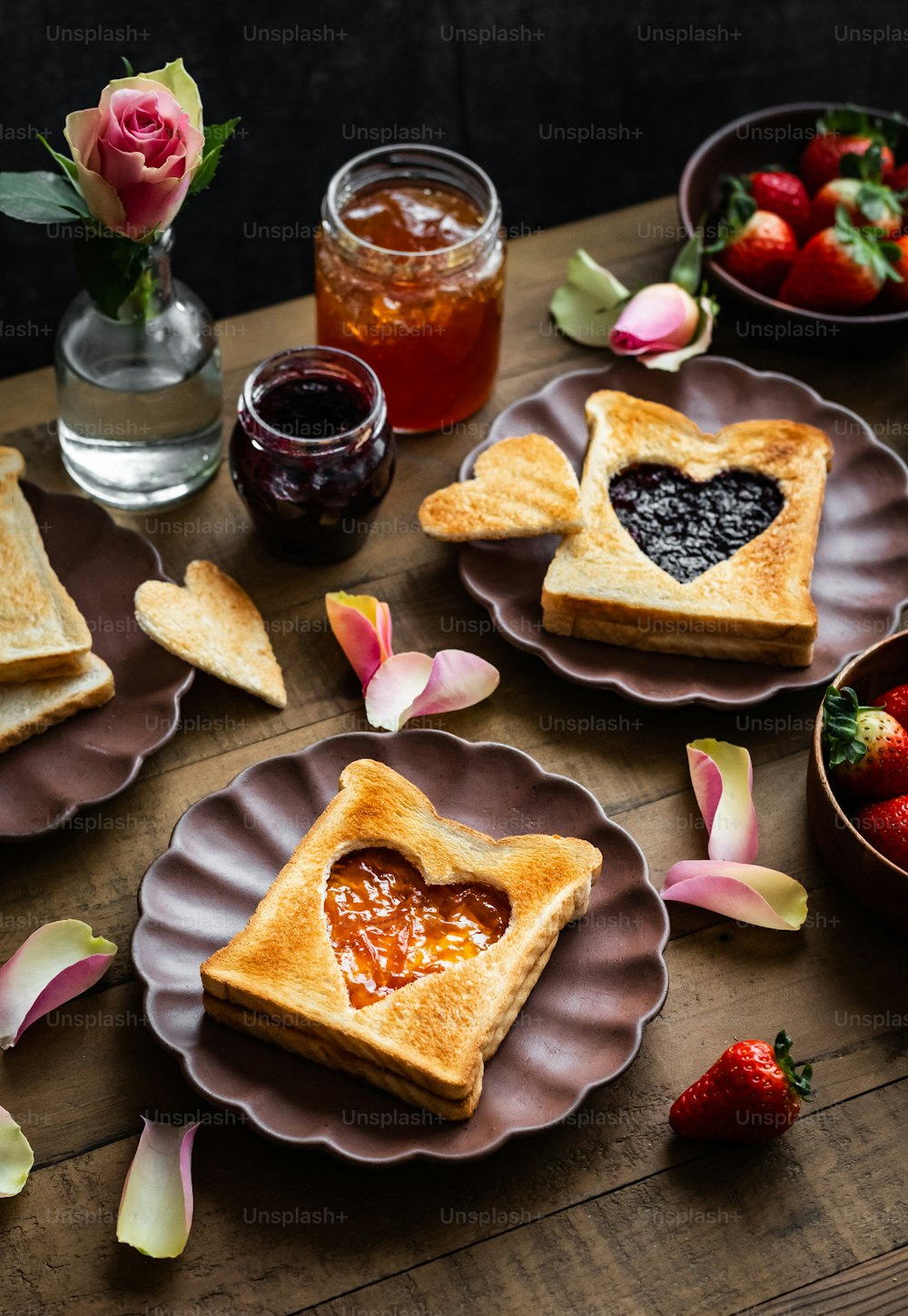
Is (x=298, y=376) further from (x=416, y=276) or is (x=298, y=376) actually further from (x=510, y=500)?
(x=510, y=500)

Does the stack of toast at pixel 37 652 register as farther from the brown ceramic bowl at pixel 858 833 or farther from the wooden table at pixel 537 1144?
the brown ceramic bowl at pixel 858 833

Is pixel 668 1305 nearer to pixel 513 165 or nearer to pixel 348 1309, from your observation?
pixel 348 1309

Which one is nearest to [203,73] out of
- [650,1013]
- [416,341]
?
[416,341]

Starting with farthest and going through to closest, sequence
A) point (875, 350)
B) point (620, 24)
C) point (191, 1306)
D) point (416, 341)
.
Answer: point (620, 24)
point (875, 350)
point (416, 341)
point (191, 1306)

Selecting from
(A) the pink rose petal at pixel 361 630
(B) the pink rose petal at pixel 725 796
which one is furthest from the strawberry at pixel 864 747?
(A) the pink rose petal at pixel 361 630

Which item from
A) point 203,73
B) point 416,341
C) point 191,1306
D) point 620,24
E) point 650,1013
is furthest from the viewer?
point 620,24

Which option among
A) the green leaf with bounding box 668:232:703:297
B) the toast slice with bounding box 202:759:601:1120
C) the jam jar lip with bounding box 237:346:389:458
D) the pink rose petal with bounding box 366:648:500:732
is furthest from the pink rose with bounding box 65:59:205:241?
the green leaf with bounding box 668:232:703:297

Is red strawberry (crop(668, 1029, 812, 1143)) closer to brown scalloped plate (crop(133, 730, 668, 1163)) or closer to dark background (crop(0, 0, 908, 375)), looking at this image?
brown scalloped plate (crop(133, 730, 668, 1163))
